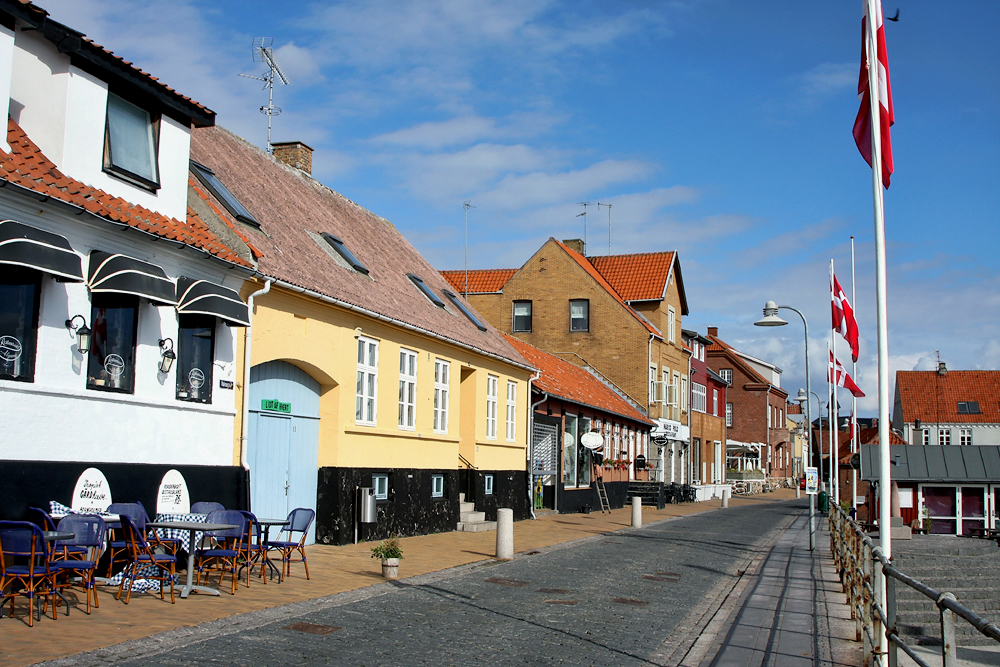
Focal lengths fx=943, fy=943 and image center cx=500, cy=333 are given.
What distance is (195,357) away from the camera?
42.9 feet

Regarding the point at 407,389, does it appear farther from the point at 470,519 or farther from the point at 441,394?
the point at 470,519

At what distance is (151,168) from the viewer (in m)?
12.7

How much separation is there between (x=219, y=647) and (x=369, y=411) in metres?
10.3

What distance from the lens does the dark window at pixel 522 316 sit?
42.7 m

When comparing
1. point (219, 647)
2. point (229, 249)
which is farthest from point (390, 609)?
point (229, 249)

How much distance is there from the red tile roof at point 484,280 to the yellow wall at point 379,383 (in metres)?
19.2

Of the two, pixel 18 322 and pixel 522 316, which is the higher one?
pixel 522 316

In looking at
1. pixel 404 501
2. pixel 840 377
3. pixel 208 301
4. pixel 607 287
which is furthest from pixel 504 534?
pixel 607 287

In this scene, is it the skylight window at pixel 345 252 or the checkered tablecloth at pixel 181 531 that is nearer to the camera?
the checkered tablecloth at pixel 181 531

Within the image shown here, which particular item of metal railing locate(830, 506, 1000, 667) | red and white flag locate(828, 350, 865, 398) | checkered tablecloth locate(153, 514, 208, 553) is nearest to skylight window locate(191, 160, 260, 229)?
checkered tablecloth locate(153, 514, 208, 553)

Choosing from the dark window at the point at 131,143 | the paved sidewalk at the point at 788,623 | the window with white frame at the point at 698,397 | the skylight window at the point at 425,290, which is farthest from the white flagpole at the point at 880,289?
the window with white frame at the point at 698,397

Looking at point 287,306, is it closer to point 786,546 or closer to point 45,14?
point 45,14

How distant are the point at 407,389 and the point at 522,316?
75.6 ft

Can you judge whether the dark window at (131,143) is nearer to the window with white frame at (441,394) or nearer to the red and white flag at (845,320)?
the window with white frame at (441,394)
